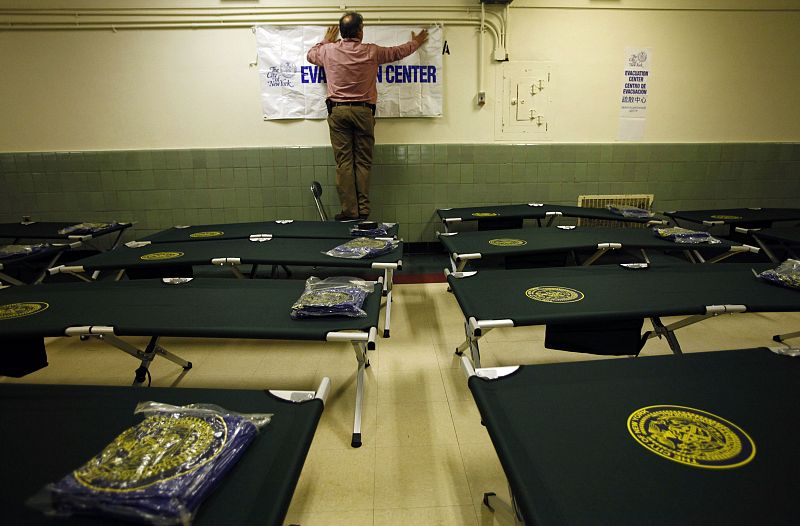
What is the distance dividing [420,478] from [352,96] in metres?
3.10

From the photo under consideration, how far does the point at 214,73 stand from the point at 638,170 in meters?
4.26

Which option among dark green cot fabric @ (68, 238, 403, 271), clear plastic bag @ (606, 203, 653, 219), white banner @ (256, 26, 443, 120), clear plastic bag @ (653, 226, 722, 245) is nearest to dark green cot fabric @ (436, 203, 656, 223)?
clear plastic bag @ (606, 203, 653, 219)

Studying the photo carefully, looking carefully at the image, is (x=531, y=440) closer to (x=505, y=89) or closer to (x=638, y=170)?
(x=505, y=89)

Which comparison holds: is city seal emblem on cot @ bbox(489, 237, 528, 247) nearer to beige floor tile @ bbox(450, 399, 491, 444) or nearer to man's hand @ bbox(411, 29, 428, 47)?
beige floor tile @ bbox(450, 399, 491, 444)

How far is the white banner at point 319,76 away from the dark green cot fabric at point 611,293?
2.57 metres

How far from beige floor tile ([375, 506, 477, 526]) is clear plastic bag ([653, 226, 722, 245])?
2.13 m

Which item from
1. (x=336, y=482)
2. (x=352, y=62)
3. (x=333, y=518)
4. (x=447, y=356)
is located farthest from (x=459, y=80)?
(x=333, y=518)

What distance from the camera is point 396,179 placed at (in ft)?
13.6

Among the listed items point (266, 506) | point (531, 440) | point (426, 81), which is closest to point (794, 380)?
point (531, 440)

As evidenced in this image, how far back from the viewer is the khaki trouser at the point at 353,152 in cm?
361

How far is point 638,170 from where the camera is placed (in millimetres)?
4238

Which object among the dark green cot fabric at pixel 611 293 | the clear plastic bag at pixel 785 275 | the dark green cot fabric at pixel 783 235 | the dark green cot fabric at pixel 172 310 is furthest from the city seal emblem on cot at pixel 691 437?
the dark green cot fabric at pixel 783 235

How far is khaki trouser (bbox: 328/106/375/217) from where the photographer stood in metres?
3.61

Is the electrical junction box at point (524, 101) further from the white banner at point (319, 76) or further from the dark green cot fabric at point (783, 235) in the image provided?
the dark green cot fabric at point (783, 235)
